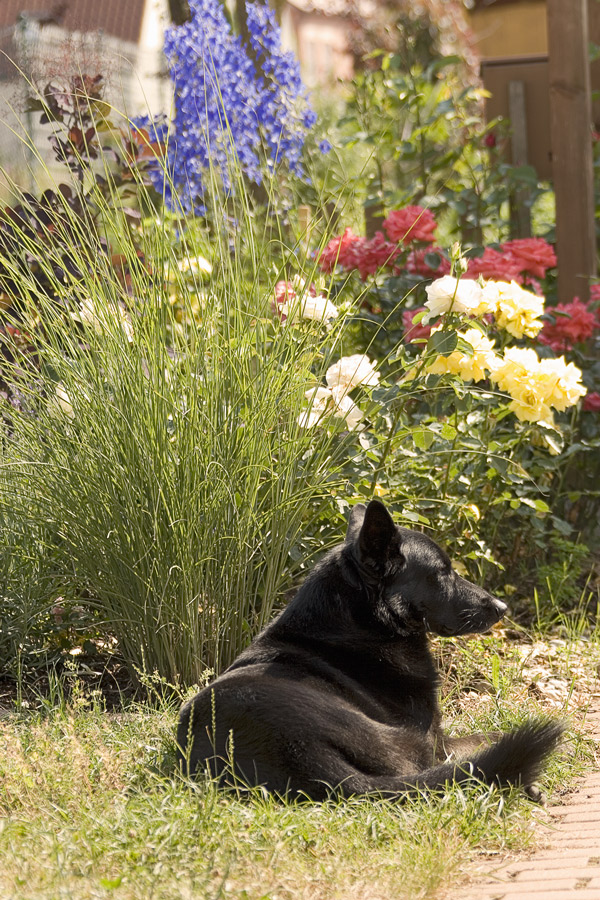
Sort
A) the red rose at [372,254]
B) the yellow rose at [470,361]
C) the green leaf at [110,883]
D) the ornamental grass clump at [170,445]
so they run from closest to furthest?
1. the green leaf at [110,883]
2. the ornamental grass clump at [170,445]
3. the yellow rose at [470,361]
4. the red rose at [372,254]

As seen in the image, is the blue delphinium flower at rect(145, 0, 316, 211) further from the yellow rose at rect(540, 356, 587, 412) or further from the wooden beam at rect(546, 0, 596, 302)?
the yellow rose at rect(540, 356, 587, 412)

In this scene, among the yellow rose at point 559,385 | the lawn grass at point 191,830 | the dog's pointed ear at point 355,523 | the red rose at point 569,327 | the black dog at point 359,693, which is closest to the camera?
the lawn grass at point 191,830

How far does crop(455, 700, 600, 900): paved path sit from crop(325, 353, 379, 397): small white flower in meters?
1.53

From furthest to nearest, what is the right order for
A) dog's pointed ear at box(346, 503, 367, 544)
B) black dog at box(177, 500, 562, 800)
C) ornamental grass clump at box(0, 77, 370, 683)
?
ornamental grass clump at box(0, 77, 370, 683)
dog's pointed ear at box(346, 503, 367, 544)
black dog at box(177, 500, 562, 800)

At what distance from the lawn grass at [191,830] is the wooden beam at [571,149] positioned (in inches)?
123

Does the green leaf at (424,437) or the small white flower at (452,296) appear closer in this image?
the small white flower at (452,296)

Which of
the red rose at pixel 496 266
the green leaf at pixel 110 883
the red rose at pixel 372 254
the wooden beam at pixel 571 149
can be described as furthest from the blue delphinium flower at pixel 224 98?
the green leaf at pixel 110 883

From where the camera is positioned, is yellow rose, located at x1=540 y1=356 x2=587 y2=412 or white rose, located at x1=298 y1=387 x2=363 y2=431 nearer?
white rose, located at x1=298 y1=387 x2=363 y2=431

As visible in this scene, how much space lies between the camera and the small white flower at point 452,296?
143 inches

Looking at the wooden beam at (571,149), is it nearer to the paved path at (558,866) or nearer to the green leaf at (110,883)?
the paved path at (558,866)

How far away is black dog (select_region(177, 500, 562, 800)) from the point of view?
8.82 ft

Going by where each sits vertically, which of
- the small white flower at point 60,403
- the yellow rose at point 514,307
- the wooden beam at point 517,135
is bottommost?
the small white flower at point 60,403

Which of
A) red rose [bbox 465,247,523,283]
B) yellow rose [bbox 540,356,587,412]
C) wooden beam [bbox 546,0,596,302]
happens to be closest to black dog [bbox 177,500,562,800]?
yellow rose [bbox 540,356,587,412]

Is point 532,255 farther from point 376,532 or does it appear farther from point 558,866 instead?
point 558,866
